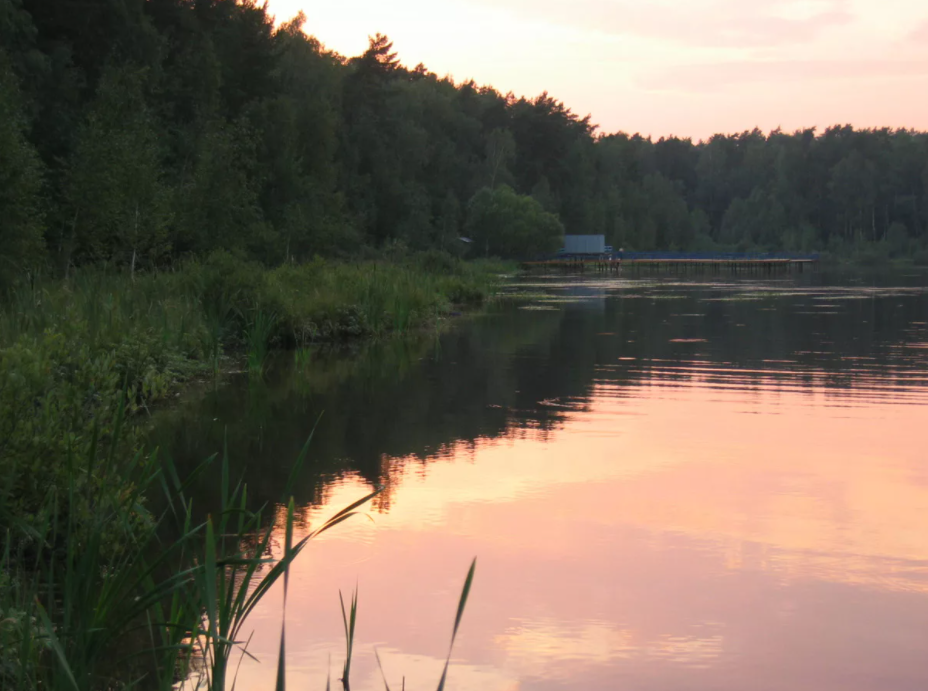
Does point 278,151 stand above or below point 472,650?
above

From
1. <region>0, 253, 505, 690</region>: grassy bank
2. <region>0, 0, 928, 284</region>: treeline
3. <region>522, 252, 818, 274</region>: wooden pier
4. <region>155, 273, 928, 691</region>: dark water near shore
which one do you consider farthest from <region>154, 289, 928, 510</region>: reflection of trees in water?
<region>522, 252, 818, 274</region>: wooden pier

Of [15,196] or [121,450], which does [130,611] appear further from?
[15,196]

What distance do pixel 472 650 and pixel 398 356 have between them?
16862mm

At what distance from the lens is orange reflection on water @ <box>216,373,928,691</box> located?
6.50 metres

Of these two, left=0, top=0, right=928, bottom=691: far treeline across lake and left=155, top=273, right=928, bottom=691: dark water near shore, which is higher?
left=0, top=0, right=928, bottom=691: far treeline across lake

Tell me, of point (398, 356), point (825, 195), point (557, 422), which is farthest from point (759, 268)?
point (557, 422)

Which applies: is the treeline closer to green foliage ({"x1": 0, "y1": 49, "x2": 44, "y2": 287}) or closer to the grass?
green foliage ({"x1": 0, "y1": 49, "x2": 44, "y2": 287})

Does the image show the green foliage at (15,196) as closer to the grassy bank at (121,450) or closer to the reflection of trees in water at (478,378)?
the grassy bank at (121,450)

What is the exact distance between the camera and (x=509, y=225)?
109000 mm

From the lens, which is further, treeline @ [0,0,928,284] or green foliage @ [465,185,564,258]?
green foliage @ [465,185,564,258]

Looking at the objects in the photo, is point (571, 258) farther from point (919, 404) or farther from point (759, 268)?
point (919, 404)

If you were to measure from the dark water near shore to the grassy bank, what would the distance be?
0.81 meters

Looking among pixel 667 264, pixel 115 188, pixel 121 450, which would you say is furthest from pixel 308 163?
pixel 121 450

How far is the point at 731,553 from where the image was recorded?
28.3ft
